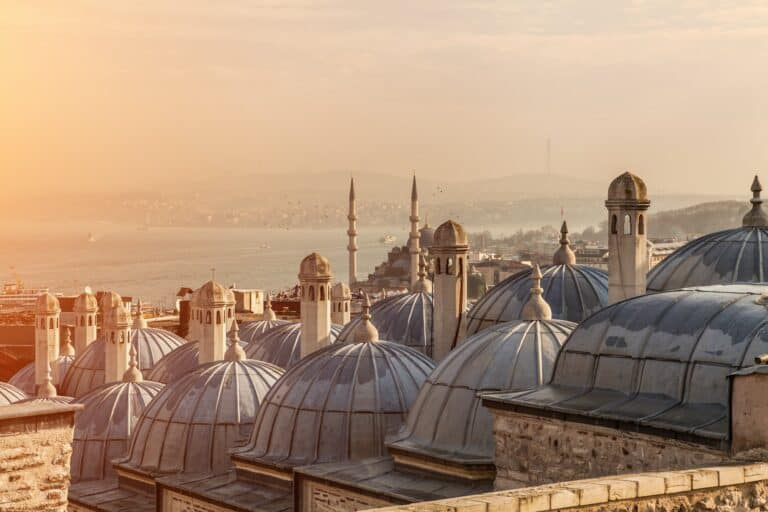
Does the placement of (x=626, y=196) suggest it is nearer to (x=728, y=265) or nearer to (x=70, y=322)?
(x=728, y=265)

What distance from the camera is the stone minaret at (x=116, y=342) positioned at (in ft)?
73.9

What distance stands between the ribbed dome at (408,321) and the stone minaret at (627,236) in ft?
20.4

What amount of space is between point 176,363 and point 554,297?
7423 mm

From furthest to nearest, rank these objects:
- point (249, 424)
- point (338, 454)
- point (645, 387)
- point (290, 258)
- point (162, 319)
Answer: point (290, 258)
point (162, 319)
point (249, 424)
point (338, 454)
point (645, 387)

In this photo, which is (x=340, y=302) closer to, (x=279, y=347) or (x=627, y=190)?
(x=279, y=347)

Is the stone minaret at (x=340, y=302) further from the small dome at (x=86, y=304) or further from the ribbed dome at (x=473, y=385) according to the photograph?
the ribbed dome at (x=473, y=385)

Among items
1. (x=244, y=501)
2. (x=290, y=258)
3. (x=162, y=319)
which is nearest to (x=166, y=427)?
(x=244, y=501)

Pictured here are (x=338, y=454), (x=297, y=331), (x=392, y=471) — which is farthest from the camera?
(x=297, y=331)

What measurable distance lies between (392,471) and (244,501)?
2202mm

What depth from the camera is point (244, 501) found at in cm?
1447

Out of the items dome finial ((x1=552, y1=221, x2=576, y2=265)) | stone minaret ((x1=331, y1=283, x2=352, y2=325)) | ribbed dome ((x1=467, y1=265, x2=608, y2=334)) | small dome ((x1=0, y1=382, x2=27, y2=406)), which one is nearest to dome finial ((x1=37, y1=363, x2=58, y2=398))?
small dome ((x1=0, y1=382, x2=27, y2=406))

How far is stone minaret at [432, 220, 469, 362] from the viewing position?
15617mm

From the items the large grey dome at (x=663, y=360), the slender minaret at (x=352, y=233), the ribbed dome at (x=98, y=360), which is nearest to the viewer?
the large grey dome at (x=663, y=360)

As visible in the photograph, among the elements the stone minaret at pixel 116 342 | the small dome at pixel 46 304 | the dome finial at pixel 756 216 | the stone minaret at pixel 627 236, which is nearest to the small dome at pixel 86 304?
the small dome at pixel 46 304
